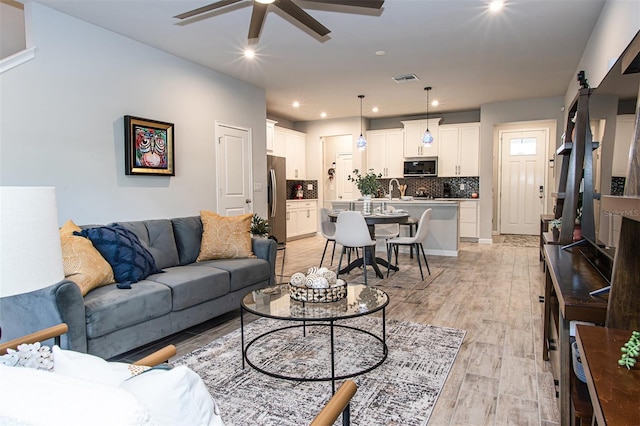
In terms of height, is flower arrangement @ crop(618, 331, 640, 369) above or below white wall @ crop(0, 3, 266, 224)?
below

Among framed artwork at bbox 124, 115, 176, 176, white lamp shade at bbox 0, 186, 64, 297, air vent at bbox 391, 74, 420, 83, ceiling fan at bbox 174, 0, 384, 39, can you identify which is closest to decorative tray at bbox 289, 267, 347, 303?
white lamp shade at bbox 0, 186, 64, 297

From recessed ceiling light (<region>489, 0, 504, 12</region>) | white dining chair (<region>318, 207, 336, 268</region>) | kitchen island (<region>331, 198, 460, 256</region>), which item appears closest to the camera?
recessed ceiling light (<region>489, 0, 504, 12</region>)

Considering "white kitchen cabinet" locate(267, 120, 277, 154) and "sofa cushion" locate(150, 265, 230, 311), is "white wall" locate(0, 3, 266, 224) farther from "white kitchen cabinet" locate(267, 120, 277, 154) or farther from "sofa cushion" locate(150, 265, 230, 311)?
"white kitchen cabinet" locate(267, 120, 277, 154)

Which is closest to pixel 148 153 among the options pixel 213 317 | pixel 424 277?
pixel 213 317

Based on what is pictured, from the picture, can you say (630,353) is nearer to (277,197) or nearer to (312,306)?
(312,306)

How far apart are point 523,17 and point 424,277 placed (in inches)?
117

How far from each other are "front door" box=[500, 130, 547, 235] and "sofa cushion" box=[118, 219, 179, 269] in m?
7.64

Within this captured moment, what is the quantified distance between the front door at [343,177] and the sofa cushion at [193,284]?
6.11m

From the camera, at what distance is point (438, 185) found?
28.7 ft

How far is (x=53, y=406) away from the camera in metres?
0.61

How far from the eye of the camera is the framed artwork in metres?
3.97

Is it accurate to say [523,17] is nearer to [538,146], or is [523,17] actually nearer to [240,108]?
[240,108]

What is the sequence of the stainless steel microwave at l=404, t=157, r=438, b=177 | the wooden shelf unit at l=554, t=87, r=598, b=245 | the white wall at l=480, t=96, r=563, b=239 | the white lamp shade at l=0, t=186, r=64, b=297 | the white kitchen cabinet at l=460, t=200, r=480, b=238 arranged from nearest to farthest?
the white lamp shade at l=0, t=186, r=64, b=297 < the wooden shelf unit at l=554, t=87, r=598, b=245 < the white wall at l=480, t=96, r=563, b=239 < the white kitchen cabinet at l=460, t=200, r=480, b=238 < the stainless steel microwave at l=404, t=157, r=438, b=177

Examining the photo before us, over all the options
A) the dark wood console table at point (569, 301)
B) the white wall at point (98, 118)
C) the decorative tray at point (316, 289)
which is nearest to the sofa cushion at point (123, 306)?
the decorative tray at point (316, 289)
